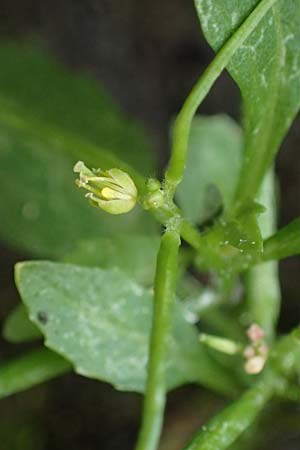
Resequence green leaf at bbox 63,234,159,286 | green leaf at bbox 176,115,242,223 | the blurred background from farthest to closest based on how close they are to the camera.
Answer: the blurred background < green leaf at bbox 176,115,242,223 < green leaf at bbox 63,234,159,286

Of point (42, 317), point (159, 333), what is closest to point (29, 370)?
point (42, 317)

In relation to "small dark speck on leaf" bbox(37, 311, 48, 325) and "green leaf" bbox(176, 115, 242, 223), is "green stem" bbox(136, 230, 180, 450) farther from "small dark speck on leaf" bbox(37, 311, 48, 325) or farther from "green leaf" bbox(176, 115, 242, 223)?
"green leaf" bbox(176, 115, 242, 223)

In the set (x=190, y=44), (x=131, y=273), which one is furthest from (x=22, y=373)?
(x=190, y=44)

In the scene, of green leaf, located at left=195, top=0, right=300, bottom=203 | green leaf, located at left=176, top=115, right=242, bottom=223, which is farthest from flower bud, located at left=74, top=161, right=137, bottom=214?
green leaf, located at left=176, top=115, right=242, bottom=223

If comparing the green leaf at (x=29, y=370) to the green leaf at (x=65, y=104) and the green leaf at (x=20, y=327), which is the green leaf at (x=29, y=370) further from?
the green leaf at (x=65, y=104)

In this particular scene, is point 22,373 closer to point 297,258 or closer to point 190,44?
point 297,258

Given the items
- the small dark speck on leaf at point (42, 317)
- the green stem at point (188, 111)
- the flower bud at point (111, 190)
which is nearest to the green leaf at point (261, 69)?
the green stem at point (188, 111)

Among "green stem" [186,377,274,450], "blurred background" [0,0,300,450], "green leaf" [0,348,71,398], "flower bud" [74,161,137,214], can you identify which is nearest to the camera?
"flower bud" [74,161,137,214]
